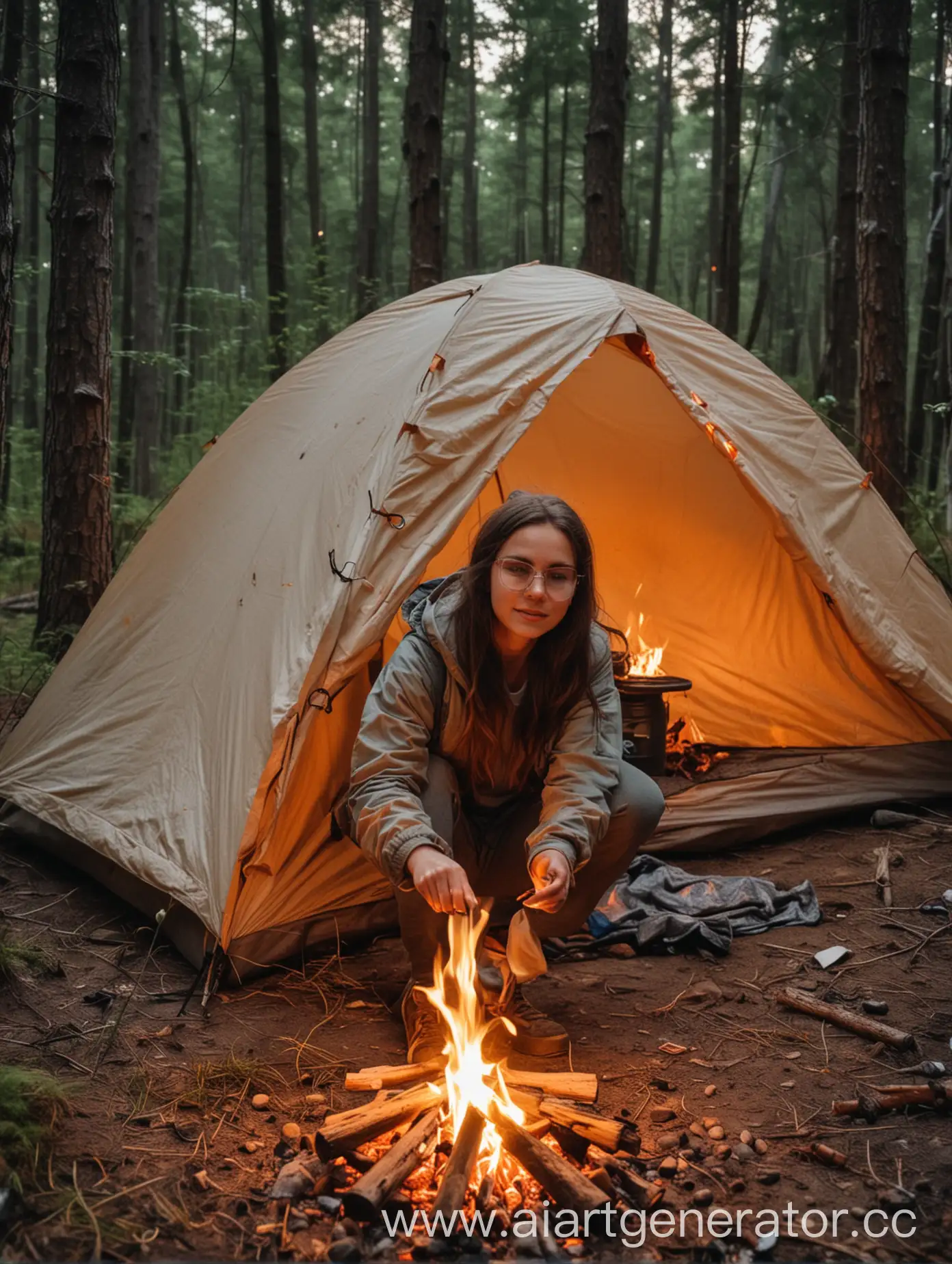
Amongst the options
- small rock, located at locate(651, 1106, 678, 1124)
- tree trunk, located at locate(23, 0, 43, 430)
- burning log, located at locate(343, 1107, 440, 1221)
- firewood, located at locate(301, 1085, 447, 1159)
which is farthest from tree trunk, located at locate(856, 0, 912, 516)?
tree trunk, located at locate(23, 0, 43, 430)

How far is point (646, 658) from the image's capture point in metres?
5.48

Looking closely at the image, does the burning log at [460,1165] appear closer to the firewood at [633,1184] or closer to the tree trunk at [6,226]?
the firewood at [633,1184]

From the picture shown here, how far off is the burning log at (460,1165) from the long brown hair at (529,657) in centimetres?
94

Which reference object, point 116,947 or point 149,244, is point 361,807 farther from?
point 149,244

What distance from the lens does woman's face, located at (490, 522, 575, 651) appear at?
107 inches

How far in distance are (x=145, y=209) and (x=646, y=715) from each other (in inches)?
323

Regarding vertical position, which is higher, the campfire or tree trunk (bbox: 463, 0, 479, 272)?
tree trunk (bbox: 463, 0, 479, 272)

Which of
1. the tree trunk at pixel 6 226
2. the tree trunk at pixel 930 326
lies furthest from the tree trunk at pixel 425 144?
the tree trunk at pixel 930 326

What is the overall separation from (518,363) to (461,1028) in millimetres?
2247

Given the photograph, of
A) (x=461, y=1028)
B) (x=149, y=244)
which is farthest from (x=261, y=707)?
(x=149, y=244)

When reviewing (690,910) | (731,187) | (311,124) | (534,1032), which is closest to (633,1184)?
(534,1032)

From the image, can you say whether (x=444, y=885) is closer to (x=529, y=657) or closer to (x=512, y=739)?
(x=512, y=739)

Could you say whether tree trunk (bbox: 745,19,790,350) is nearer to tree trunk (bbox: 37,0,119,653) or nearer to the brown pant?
tree trunk (bbox: 37,0,119,653)

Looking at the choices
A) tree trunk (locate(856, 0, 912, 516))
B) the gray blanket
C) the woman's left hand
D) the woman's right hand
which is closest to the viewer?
the woman's right hand
